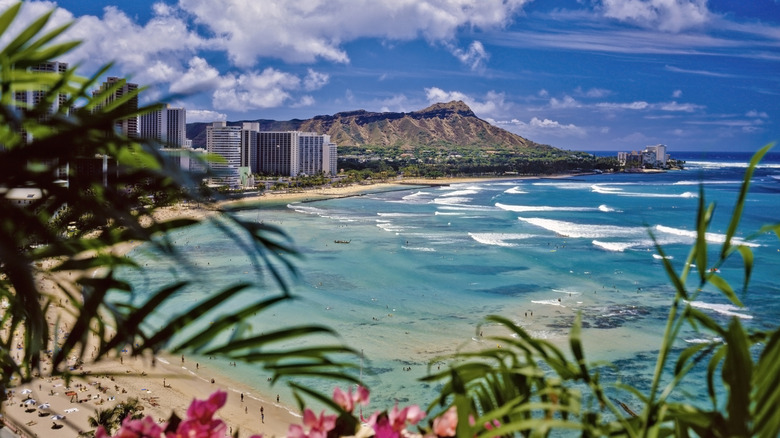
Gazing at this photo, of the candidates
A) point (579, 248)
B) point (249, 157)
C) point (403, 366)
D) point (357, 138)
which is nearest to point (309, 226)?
point (579, 248)

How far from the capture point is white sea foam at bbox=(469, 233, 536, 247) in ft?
79.8

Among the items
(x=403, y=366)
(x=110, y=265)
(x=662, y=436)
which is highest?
(x=110, y=265)

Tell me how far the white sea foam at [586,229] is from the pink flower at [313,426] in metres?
26.1

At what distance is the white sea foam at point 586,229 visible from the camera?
2628 centimetres

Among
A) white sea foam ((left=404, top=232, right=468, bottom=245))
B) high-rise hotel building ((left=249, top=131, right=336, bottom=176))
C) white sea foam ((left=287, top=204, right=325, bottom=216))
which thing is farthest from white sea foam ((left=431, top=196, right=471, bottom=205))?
high-rise hotel building ((left=249, top=131, right=336, bottom=176))

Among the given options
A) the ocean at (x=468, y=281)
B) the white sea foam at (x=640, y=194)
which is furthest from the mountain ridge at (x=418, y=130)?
the ocean at (x=468, y=281)

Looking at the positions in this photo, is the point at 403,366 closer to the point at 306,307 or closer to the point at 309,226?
the point at 306,307

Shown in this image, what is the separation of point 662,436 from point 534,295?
16312 mm

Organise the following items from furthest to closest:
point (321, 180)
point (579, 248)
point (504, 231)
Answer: point (321, 180) < point (504, 231) < point (579, 248)

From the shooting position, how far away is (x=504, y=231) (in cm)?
2755

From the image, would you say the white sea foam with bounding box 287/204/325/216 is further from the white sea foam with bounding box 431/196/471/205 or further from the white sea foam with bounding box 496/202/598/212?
the white sea foam with bounding box 496/202/598/212

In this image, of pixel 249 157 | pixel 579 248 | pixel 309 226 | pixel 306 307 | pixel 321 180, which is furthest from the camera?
pixel 249 157

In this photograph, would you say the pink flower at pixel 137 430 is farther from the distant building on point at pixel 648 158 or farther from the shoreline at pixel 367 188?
the distant building on point at pixel 648 158

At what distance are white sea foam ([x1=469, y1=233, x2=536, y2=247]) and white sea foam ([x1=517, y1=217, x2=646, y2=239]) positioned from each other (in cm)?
179
